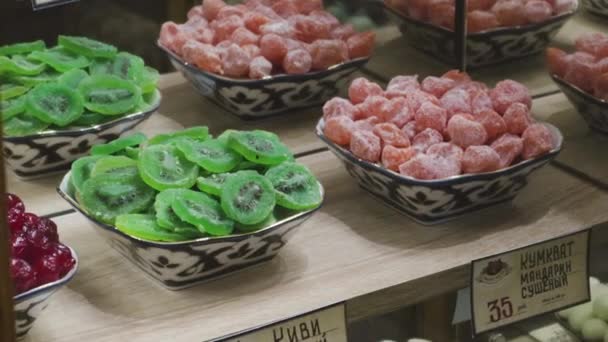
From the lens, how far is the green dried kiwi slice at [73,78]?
56.0 inches

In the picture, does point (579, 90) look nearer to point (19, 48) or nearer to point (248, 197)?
point (248, 197)

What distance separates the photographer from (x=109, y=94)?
1437mm

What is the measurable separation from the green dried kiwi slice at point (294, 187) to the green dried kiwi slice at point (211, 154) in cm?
5

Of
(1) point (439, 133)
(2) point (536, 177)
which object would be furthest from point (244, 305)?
(2) point (536, 177)

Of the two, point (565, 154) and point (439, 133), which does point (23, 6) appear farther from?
point (565, 154)

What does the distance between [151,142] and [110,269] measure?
0.17 m

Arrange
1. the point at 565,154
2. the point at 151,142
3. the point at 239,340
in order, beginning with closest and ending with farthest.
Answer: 1. the point at 239,340
2. the point at 151,142
3. the point at 565,154

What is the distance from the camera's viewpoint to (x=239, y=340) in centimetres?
104

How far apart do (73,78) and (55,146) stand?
0.34 feet

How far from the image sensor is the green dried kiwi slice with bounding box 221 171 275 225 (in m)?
1.13

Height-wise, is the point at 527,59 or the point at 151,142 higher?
the point at 151,142

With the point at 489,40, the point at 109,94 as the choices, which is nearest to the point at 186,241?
the point at 109,94

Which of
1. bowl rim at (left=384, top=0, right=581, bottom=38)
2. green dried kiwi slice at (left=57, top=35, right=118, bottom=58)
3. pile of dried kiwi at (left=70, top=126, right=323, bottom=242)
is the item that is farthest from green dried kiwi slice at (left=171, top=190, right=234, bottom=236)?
bowl rim at (left=384, top=0, right=581, bottom=38)

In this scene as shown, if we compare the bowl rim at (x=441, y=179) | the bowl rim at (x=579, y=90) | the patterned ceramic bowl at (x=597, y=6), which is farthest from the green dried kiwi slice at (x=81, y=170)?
the patterned ceramic bowl at (x=597, y=6)
